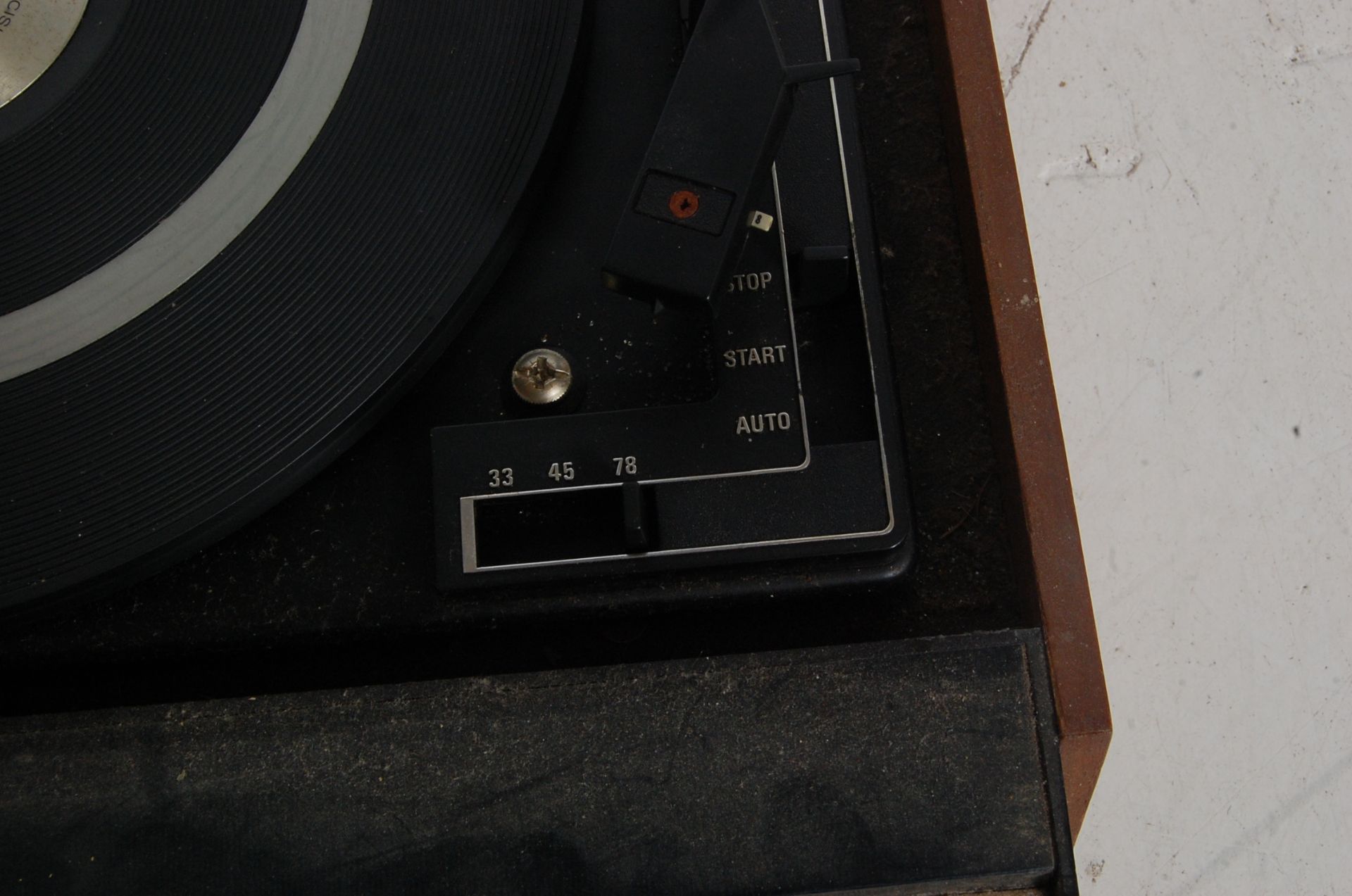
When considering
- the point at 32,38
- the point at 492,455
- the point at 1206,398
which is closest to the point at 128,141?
the point at 32,38

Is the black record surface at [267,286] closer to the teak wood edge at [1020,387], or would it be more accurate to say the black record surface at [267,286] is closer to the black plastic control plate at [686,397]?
the black plastic control plate at [686,397]

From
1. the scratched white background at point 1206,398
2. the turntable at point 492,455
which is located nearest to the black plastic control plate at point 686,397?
the turntable at point 492,455

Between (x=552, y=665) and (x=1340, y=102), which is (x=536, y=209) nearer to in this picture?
(x=552, y=665)

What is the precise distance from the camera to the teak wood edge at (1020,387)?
62 centimetres

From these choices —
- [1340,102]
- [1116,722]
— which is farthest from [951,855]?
[1340,102]

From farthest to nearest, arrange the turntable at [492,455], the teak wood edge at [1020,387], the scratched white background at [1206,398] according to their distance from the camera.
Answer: the scratched white background at [1206,398] < the teak wood edge at [1020,387] < the turntable at [492,455]

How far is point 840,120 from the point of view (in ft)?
2.01

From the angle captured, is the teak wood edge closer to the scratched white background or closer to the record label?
the scratched white background

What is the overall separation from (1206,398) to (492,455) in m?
0.71

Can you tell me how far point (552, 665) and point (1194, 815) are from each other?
2.09 feet

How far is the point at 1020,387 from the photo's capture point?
0.66 m

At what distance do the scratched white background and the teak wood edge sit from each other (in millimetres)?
338

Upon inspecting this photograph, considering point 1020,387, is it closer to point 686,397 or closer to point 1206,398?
point 686,397

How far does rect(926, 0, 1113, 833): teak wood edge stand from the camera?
2.04ft
